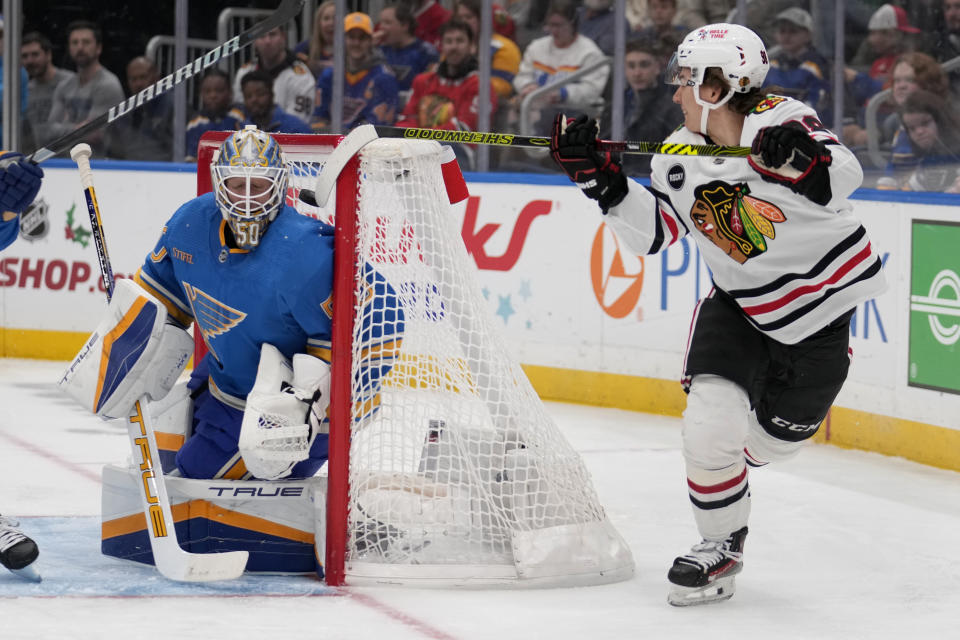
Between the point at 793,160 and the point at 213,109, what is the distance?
4.53 meters

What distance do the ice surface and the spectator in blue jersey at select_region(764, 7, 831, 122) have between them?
5.00 feet

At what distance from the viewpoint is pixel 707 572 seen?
2.96m

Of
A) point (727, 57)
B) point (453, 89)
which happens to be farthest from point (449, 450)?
point (453, 89)

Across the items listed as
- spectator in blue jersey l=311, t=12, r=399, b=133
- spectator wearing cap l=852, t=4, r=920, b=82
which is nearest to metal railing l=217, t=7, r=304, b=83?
spectator in blue jersey l=311, t=12, r=399, b=133

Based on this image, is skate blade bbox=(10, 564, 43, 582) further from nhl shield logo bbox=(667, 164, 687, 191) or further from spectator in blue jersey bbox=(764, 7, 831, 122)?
spectator in blue jersey bbox=(764, 7, 831, 122)

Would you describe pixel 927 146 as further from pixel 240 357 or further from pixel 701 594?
pixel 240 357

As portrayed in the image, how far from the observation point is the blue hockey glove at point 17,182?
3090 mm

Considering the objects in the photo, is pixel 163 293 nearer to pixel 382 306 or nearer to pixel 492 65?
pixel 382 306

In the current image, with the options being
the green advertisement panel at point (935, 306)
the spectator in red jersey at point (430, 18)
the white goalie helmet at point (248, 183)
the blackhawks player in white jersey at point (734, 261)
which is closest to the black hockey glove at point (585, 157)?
the blackhawks player in white jersey at point (734, 261)

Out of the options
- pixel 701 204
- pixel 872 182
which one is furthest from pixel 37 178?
pixel 872 182

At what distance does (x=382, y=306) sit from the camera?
309cm

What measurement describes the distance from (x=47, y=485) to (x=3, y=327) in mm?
2747

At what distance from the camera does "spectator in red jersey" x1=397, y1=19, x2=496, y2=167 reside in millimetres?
6324

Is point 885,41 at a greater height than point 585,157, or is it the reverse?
point 885,41
